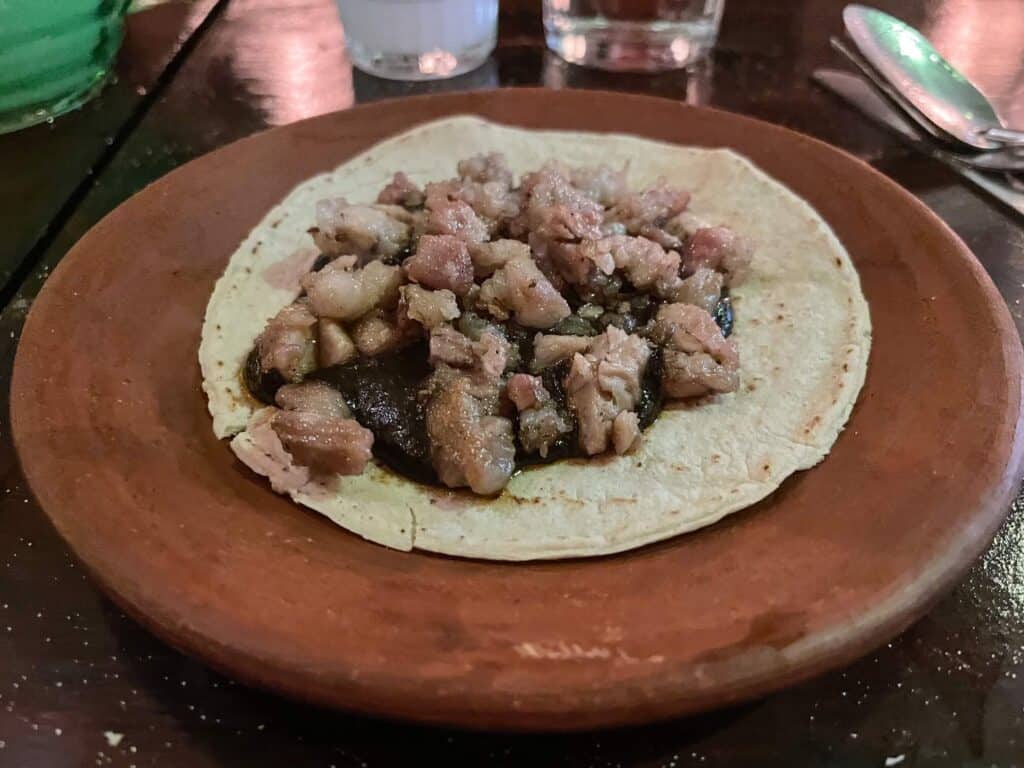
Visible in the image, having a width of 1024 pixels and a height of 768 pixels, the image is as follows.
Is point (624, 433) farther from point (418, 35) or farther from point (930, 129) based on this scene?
point (418, 35)

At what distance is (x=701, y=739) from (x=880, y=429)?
58 cm

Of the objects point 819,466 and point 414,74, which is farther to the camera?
point 414,74

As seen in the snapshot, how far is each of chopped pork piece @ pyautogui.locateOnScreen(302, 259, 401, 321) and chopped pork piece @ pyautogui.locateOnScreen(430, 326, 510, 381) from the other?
6.0 inches

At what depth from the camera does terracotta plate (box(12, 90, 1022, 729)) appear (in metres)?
1.05

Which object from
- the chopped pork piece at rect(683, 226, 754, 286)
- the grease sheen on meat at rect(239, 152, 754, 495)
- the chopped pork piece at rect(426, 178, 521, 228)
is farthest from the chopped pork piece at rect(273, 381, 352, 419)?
the chopped pork piece at rect(683, 226, 754, 286)

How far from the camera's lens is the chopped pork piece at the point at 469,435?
1.41 m

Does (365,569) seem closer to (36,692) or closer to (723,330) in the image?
(36,692)

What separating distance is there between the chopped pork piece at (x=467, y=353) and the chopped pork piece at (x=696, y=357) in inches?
11.9

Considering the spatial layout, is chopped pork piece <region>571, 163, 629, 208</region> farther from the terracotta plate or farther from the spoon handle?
the spoon handle

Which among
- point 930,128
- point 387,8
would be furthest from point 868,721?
point 387,8

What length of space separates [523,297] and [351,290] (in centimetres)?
32

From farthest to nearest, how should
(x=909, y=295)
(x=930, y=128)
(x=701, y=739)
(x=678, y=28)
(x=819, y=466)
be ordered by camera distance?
1. (x=678, y=28)
2. (x=930, y=128)
3. (x=909, y=295)
4. (x=819, y=466)
5. (x=701, y=739)

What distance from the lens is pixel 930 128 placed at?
2535 millimetres

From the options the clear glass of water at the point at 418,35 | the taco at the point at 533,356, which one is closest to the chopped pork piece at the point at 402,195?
the taco at the point at 533,356
